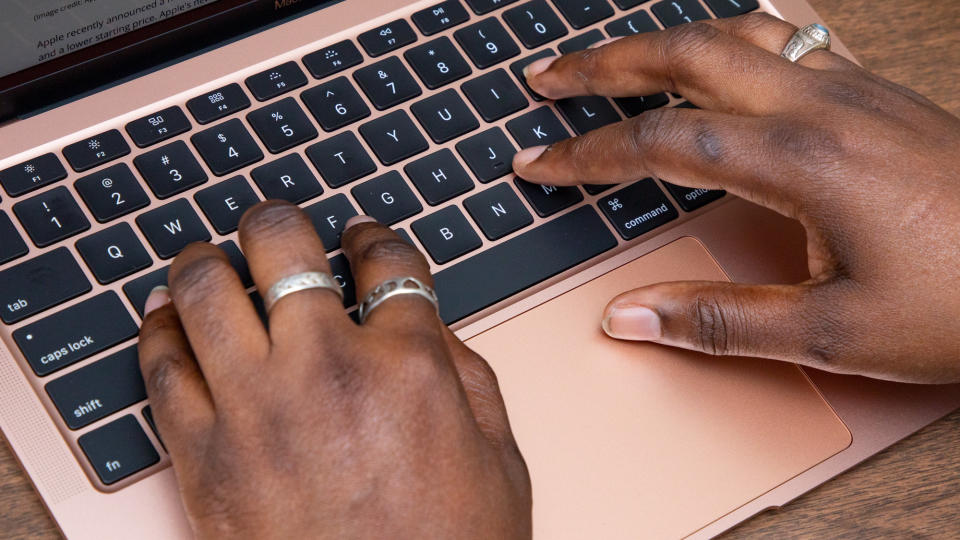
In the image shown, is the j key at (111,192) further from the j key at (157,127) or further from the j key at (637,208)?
the j key at (637,208)

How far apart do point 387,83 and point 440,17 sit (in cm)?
9

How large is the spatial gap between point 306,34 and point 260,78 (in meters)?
0.06

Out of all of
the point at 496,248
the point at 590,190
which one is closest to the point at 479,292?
the point at 496,248

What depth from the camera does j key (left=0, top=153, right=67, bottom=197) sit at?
0.69 m

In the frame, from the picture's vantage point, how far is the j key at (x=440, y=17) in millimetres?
810

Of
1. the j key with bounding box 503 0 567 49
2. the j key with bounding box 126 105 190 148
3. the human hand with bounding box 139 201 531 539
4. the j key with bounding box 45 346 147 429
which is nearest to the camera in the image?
the human hand with bounding box 139 201 531 539

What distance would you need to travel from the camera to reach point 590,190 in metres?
0.77

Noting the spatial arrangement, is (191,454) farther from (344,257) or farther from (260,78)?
(260,78)

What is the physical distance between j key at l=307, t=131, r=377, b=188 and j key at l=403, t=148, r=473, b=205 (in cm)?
4

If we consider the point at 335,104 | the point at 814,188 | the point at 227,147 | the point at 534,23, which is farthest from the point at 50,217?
the point at 814,188

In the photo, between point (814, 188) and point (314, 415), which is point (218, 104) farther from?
point (814, 188)

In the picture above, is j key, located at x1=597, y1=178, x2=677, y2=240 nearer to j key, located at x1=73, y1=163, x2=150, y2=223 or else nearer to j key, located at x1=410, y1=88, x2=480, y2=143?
j key, located at x1=410, y1=88, x2=480, y2=143

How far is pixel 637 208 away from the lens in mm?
774

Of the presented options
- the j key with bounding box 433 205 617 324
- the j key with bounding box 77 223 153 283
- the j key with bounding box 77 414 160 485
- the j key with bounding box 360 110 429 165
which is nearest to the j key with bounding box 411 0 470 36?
the j key with bounding box 360 110 429 165
